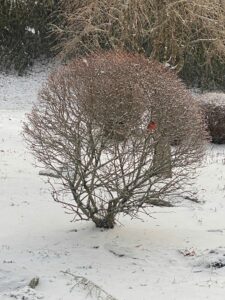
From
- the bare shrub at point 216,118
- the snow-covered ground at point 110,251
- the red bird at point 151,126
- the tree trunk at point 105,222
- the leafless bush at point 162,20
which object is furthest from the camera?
the bare shrub at point 216,118

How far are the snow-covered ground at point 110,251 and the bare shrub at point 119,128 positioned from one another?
0.55 meters

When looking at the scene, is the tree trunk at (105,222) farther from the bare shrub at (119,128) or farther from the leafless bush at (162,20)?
the leafless bush at (162,20)

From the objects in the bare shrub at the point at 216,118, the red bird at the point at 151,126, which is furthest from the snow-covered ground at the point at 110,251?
the bare shrub at the point at 216,118

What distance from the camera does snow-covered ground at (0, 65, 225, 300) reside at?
571 centimetres

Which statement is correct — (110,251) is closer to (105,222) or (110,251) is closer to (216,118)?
(105,222)

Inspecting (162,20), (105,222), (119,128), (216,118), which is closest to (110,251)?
(105,222)

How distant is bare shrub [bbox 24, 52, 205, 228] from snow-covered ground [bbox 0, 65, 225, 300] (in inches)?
21.6

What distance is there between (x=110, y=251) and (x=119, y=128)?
1472 mm

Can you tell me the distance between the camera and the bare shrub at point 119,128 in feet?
20.5

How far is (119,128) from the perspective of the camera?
6.23 metres

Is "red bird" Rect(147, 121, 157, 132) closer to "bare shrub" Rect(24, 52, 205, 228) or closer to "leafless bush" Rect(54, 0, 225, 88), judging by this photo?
"bare shrub" Rect(24, 52, 205, 228)

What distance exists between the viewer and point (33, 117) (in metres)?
6.81

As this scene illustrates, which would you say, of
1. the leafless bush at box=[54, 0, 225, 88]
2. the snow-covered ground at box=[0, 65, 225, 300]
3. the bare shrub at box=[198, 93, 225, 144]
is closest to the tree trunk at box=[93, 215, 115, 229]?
the snow-covered ground at box=[0, 65, 225, 300]

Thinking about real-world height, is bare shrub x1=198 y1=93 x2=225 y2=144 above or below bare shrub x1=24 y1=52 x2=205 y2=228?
below
